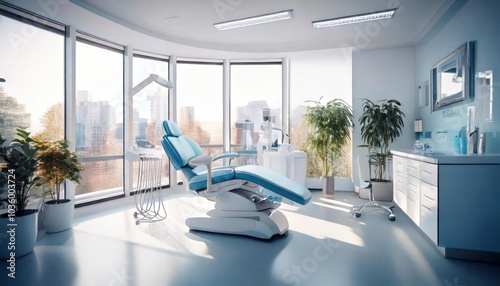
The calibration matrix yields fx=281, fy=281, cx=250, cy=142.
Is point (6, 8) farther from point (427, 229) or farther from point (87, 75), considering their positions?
point (427, 229)

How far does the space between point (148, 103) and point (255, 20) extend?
2513 mm

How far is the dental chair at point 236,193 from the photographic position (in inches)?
114

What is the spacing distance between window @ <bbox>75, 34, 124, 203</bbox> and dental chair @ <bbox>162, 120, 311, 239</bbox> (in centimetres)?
175

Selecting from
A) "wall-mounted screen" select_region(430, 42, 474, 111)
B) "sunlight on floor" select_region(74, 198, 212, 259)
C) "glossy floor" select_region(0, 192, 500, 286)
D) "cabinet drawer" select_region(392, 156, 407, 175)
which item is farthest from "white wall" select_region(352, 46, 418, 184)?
"sunlight on floor" select_region(74, 198, 212, 259)

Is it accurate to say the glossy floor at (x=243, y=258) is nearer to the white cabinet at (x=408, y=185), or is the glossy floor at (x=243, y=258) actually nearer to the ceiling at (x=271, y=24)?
the white cabinet at (x=408, y=185)

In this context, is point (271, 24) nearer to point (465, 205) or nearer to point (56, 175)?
point (465, 205)

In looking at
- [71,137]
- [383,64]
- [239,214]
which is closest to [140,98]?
[71,137]

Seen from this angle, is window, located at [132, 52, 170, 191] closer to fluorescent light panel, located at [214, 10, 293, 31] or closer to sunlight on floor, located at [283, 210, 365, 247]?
fluorescent light panel, located at [214, 10, 293, 31]

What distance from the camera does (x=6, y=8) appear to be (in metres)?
3.23

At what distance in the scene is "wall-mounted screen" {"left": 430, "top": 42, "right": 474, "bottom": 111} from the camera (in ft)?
10.1

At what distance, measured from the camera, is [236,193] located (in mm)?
3148

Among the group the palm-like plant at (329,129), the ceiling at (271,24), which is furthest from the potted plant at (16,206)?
the palm-like plant at (329,129)

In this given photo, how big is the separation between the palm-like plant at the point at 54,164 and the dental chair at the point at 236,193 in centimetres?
111

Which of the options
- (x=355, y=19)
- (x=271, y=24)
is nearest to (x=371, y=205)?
(x=355, y=19)
